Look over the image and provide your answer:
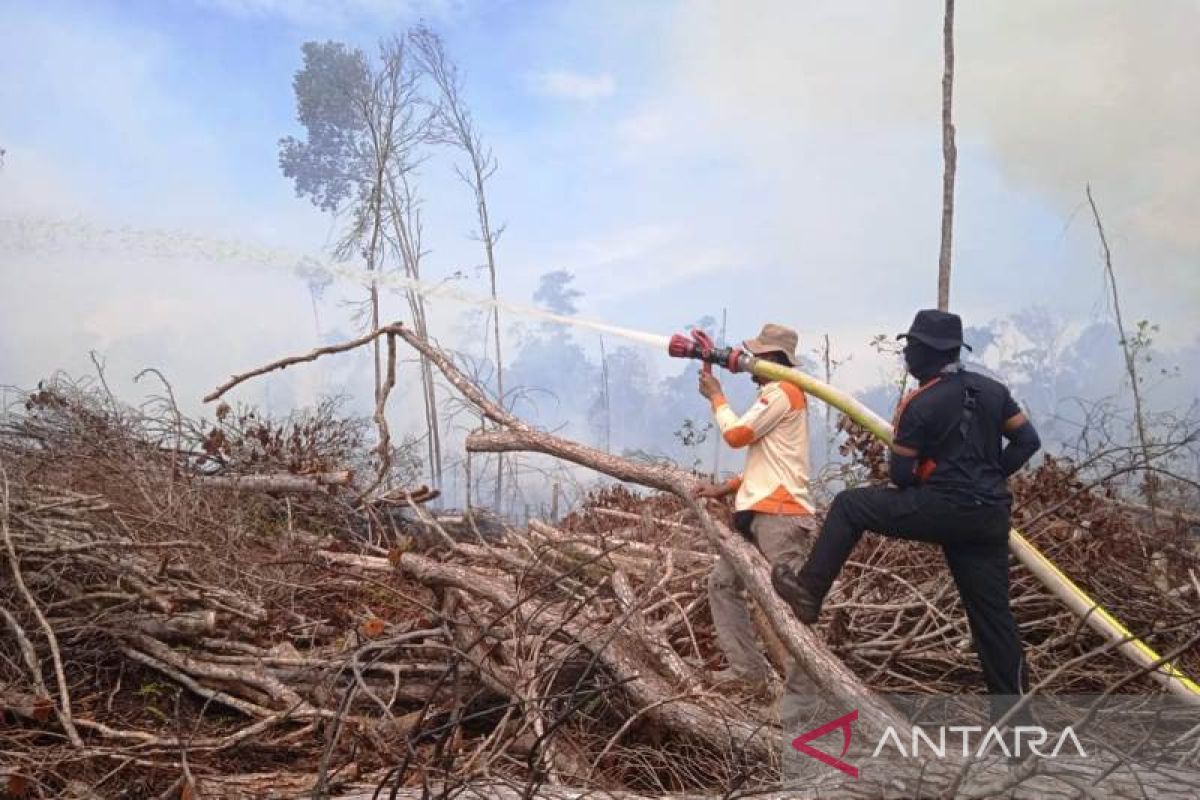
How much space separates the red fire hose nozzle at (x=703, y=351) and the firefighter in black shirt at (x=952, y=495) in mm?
985

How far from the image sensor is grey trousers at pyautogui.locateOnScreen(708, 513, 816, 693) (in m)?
5.35

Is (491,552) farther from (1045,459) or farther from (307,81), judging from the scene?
(307,81)

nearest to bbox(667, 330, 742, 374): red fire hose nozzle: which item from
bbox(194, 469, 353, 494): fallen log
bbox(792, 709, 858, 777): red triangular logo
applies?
bbox(792, 709, 858, 777): red triangular logo

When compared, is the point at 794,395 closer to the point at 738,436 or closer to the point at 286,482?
the point at 738,436

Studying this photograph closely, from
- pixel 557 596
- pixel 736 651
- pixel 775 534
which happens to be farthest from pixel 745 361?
pixel 557 596

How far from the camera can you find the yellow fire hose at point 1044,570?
470cm

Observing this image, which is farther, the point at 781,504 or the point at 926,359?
the point at 781,504

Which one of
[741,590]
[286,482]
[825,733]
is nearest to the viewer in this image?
[825,733]

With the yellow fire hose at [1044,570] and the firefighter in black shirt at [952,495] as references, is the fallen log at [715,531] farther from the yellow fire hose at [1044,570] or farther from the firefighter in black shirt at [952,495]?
the yellow fire hose at [1044,570]

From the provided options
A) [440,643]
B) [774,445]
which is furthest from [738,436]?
[440,643]

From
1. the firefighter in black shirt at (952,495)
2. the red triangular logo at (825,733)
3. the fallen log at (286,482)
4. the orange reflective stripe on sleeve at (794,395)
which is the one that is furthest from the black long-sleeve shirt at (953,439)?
the fallen log at (286,482)

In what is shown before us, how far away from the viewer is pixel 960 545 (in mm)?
4680

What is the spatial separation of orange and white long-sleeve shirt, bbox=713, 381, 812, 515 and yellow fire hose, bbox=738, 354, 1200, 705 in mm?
126

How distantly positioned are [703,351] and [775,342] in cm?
53
